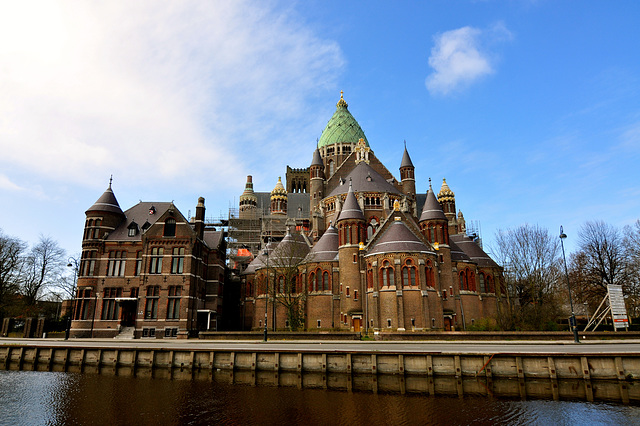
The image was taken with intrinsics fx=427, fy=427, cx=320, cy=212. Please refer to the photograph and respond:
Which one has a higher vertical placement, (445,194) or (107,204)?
(445,194)

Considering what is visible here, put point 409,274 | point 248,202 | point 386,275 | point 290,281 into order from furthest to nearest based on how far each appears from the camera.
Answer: point 248,202
point 290,281
point 386,275
point 409,274

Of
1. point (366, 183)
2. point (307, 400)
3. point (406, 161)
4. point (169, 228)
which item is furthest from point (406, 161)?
point (307, 400)

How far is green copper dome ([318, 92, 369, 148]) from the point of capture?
88.4 meters

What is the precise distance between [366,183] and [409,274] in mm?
19647

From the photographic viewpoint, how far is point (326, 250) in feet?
170

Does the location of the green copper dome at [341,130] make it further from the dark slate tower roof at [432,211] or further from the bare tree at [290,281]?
the bare tree at [290,281]

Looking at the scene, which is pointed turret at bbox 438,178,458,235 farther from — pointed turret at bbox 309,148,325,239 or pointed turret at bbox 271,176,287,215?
pointed turret at bbox 271,176,287,215

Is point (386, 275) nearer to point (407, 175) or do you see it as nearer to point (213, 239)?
point (213, 239)

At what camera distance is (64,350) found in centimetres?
3189

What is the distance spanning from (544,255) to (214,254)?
42.6 meters

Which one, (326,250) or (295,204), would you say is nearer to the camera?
(326,250)

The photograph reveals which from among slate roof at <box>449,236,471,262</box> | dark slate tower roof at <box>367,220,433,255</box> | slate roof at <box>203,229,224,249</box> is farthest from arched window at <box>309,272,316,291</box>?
slate roof at <box>449,236,471,262</box>

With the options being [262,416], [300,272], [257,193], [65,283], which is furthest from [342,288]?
[257,193]

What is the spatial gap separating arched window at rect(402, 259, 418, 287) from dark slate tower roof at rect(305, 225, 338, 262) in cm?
949
